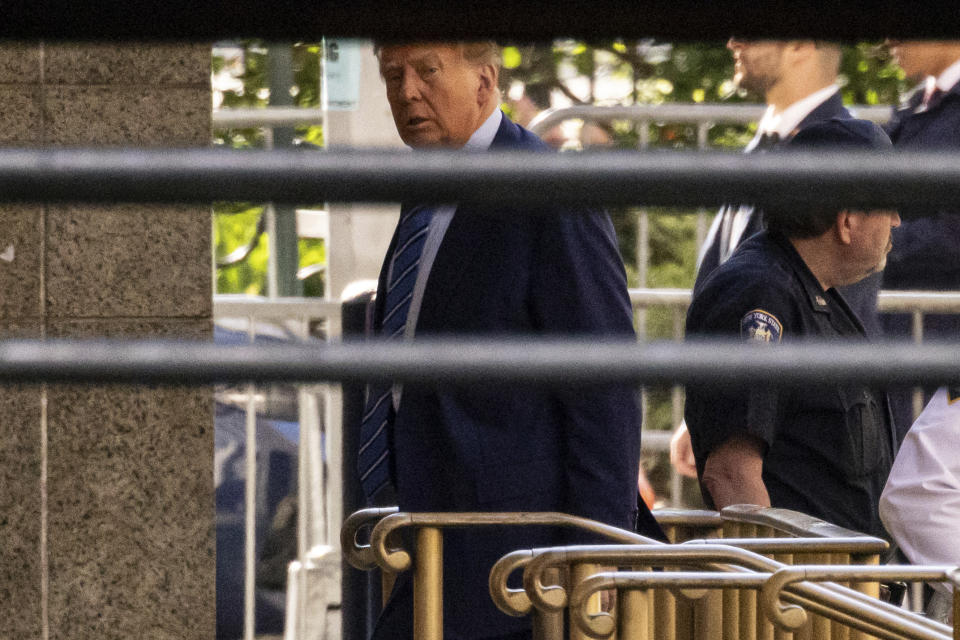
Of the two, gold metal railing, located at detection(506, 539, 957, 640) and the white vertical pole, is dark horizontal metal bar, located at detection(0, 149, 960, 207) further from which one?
the white vertical pole

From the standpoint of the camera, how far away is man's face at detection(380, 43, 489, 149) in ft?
10.7

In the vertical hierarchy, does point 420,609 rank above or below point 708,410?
below

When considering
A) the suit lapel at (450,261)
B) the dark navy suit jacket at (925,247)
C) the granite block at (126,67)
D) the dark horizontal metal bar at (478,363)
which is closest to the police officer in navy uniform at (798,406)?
the suit lapel at (450,261)

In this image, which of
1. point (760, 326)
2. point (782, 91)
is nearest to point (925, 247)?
point (782, 91)

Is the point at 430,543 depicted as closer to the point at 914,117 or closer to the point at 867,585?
the point at 867,585

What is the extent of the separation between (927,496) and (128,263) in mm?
1683

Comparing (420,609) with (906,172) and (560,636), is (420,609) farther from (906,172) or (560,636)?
(906,172)

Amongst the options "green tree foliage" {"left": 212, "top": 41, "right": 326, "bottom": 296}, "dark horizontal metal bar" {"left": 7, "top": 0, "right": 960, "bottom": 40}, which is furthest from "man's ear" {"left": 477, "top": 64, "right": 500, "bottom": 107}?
"green tree foliage" {"left": 212, "top": 41, "right": 326, "bottom": 296}

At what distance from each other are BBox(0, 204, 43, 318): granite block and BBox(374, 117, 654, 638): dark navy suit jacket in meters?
0.80

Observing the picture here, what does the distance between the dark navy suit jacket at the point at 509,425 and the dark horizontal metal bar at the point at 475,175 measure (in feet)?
7.51

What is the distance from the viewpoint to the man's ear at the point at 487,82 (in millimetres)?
3262

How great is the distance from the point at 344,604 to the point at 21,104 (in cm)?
160

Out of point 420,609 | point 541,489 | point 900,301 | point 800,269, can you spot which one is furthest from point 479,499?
point 900,301

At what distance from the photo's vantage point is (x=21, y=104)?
10.3 feet
